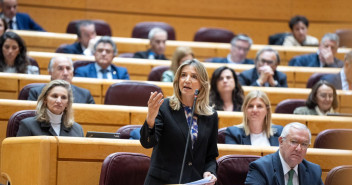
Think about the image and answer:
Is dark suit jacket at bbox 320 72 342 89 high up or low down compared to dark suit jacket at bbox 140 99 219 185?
up

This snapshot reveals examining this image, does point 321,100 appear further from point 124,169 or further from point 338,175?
point 124,169

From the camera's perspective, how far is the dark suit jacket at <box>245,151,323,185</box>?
2.08m

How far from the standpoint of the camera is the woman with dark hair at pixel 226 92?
10.6 ft

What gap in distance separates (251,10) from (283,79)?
1.91 metres

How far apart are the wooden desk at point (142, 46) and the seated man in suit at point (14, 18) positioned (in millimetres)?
256

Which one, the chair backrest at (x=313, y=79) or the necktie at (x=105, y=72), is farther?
the chair backrest at (x=313, y=79)

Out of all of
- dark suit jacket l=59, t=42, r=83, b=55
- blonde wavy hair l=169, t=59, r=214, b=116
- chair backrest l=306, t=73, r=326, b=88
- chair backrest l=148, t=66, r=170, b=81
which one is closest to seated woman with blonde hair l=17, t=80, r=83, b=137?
blonde wavy hair l=169, t=59, r=214, b=116

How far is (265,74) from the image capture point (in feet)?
12.1

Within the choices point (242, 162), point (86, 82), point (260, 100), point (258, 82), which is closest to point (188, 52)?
point (258, 82)

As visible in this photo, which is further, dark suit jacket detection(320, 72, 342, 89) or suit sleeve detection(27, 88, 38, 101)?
dark suit jacket detection(320, 72, 342, 89)

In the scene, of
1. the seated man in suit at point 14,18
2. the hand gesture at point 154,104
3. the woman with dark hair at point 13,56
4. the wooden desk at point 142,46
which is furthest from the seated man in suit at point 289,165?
the seated man in suit at point 14,18

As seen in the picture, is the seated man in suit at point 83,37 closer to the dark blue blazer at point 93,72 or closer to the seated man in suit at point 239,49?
the dark blue blazer at point 93,72

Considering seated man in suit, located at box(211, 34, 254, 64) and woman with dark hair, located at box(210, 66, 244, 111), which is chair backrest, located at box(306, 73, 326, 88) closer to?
seated man in suit, located at box(211, 34, 254, 64)

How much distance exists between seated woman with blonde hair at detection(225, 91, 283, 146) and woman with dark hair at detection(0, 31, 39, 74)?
1405 mm
